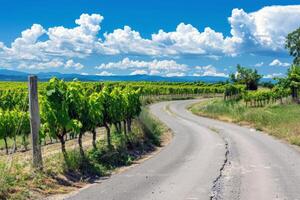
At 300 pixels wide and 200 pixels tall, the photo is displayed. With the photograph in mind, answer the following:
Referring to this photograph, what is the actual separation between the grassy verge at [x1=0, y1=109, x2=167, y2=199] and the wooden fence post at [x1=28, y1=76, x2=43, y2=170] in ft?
1.26

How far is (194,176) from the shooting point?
17.3m

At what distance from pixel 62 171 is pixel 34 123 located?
6.48 ft

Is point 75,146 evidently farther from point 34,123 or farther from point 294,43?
point 294,43

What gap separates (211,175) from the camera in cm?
1744

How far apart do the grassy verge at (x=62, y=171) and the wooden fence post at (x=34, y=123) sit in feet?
1.26

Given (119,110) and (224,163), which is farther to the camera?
(119,110)

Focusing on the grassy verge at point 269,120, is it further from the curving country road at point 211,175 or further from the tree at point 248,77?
the tree at point 248,77

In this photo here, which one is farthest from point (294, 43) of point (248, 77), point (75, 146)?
point (75, 146)

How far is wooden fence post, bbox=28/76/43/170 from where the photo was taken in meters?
15.5

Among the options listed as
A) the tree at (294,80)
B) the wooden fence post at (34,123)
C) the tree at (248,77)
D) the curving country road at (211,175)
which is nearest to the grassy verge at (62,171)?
the wooden fence post at (34,123)

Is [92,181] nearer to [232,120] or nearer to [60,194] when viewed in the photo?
[60,194]

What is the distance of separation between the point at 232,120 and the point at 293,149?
2244 centimetres

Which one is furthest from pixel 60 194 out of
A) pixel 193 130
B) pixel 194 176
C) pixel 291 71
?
pixel 291 71

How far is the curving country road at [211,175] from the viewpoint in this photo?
14011 mm
